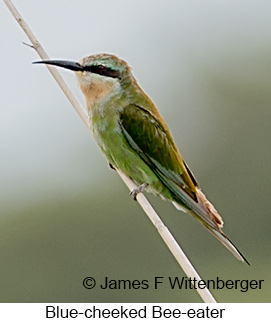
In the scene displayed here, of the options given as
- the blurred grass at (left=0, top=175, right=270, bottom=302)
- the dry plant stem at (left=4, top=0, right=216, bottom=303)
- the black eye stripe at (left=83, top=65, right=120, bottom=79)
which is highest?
the blurred grass at (left=0, top=175, right=270, bottom=302)

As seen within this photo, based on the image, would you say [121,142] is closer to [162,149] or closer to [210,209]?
[162,149]

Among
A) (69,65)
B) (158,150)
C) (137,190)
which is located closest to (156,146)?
(158,150)

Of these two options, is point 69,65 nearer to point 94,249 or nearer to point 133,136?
point 133,136

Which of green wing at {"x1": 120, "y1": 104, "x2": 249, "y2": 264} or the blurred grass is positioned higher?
the blurred grass

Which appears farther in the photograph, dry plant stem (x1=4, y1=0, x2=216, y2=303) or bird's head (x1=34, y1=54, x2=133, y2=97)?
bird's head (x1=34, y1=54, x2=133, y2=97)

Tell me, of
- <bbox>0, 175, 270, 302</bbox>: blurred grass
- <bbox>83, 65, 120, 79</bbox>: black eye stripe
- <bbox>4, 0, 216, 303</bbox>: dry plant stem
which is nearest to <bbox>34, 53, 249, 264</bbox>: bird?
<bbox>83, 65, 120, 79</bbox>: black eye stripe

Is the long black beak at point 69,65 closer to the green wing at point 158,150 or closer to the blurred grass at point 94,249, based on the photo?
the green wing at point 158,150

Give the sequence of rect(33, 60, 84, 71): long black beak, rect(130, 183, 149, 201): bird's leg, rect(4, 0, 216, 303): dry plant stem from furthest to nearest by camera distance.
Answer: rect(130, 183, 149, 201): bird's leg, rect(33, 60, 84, 71): long black beak, rect(4, 0, 216, 303): dry plant stem

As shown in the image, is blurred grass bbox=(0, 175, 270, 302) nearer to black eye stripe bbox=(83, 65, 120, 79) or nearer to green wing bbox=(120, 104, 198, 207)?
green wing bbox=(120, 104, 198, 207)
